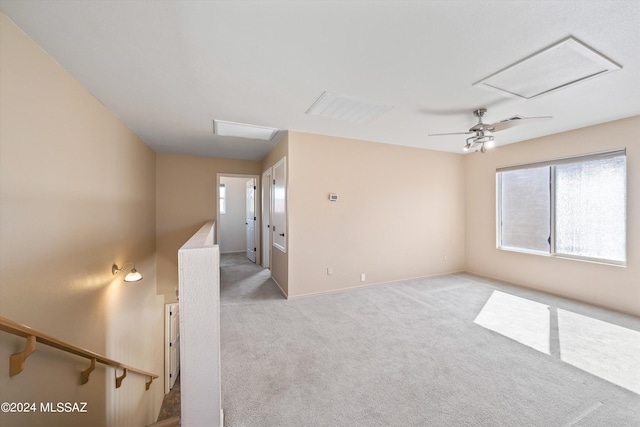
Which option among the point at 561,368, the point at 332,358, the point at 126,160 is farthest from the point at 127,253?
the point at 561,368

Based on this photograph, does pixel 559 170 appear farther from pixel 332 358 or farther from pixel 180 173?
pixel 180 173

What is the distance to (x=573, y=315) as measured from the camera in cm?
324

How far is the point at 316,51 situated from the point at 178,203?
4.74 m

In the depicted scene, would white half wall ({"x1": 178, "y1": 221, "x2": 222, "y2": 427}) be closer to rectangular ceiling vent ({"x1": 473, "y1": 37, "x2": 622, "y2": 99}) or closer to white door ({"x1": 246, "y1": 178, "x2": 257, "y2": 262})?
rectangular ceiling vent ({"x1": 473, "y1": 37, "x2": 622, "y2": 99})

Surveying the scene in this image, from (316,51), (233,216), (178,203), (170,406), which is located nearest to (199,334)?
(316,51)

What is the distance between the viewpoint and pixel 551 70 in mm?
2127

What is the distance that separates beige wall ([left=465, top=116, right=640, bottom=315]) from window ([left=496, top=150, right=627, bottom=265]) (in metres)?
0.11

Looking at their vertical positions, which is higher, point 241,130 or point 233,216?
point 241,130

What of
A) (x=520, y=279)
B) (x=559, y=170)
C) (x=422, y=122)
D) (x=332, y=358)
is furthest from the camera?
(x=520, y=279)

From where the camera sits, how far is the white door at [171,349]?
4.29 m

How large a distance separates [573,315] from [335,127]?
165 inches

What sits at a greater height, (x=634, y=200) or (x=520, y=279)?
(x=634, y=200)

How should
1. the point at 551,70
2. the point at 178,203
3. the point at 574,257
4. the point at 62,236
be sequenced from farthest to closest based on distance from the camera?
the point at 178,203 → the point at 574,257 → the point at 551,70 → the point at 62,236

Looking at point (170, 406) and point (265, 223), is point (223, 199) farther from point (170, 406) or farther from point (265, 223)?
point (170, 406)
